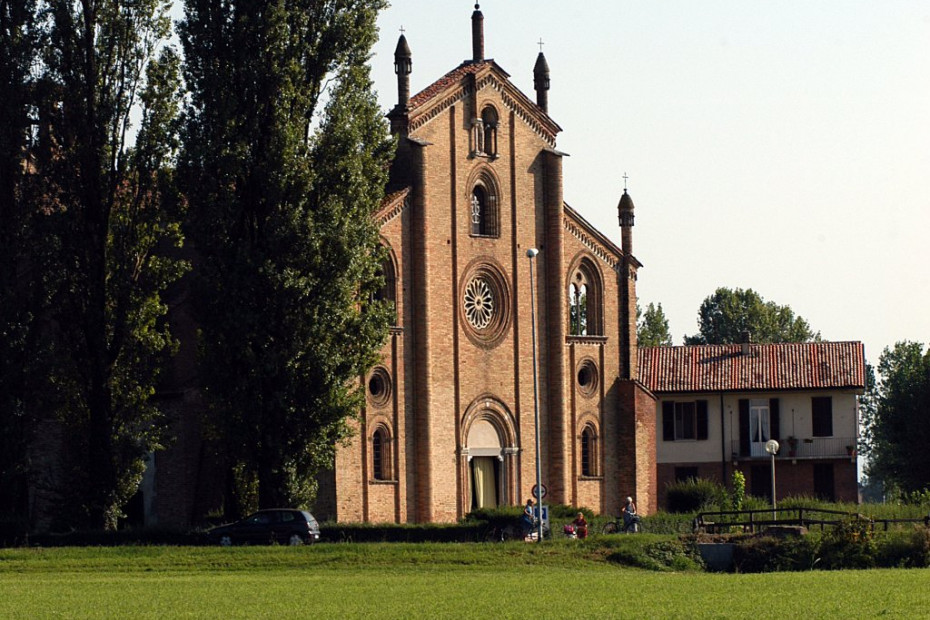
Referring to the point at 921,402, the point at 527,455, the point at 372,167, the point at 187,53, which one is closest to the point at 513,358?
the point at 527,455

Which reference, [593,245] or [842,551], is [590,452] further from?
[842,551]

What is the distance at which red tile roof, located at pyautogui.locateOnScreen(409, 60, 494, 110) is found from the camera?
55438mm

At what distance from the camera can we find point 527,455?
189 feet

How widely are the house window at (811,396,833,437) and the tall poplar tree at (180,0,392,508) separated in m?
32.8

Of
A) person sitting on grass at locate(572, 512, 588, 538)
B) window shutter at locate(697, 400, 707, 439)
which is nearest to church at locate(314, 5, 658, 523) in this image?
person sitting on grass at locate(572, 512, 588, 538)

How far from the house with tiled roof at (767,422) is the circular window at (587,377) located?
1279 centimetres

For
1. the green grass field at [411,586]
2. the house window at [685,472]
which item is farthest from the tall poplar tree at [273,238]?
the house window at [685,472]

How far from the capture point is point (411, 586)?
3219cm

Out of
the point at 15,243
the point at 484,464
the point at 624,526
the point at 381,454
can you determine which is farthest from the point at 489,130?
the point at 15,243

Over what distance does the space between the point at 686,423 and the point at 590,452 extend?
13962mm

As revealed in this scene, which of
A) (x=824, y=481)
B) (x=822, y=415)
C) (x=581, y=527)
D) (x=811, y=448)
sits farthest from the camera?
(x=822, y=415)

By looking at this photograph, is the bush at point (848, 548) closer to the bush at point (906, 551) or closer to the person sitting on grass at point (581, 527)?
the bush at point (906, 551)

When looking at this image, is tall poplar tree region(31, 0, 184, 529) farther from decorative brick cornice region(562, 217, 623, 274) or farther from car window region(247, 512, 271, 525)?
decorative brick cornice region(562, 217, 623, 274)

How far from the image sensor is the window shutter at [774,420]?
7125 centimetres
